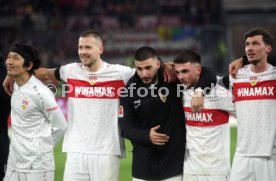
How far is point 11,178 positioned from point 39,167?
12.1 inches

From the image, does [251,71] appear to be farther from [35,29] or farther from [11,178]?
[35,29]

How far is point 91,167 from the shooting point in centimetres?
688

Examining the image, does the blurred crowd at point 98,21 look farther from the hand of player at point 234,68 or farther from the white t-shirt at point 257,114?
the white t-shirt at point 257,114

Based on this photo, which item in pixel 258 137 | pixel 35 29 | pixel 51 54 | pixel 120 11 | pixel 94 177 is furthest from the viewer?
pixel 120 11

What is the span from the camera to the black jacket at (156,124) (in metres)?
6.48

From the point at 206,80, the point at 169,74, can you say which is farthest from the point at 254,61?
the point at 169,74

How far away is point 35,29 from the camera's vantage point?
74.9ft

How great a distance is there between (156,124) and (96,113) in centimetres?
73

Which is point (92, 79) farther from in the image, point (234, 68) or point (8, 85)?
point (234, 68)

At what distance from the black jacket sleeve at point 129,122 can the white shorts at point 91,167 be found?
0.45m

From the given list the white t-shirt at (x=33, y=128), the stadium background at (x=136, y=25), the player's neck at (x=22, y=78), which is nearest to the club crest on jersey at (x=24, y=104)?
the white t-shirt at (x=33, y=128)

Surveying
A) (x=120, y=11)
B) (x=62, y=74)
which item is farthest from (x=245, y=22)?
(x=62, y=74)

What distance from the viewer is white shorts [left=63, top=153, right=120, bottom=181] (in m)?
6.86

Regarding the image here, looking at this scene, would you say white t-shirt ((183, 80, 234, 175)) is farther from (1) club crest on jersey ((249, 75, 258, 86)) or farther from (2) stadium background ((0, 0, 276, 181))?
(2) stadium background ((0, 0, 276, 181))
